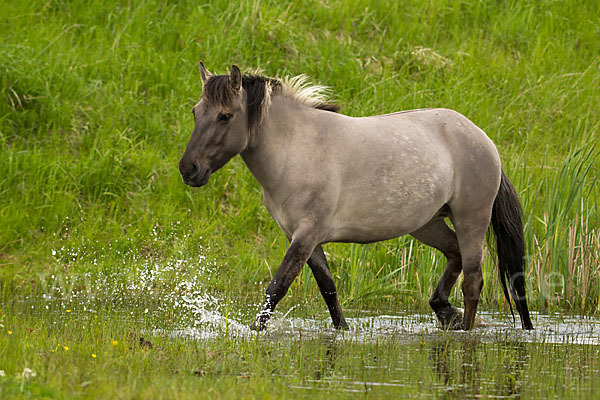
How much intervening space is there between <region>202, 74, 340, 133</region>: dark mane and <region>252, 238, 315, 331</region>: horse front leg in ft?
3.02

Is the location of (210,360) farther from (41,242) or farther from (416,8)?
(416,8)

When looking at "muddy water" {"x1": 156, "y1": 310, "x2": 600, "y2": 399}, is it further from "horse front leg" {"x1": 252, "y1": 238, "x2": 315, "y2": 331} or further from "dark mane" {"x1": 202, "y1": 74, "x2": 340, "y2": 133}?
"dark mane" {"x1": 202, "y1": 74, "x2": 340, "y2": 133}

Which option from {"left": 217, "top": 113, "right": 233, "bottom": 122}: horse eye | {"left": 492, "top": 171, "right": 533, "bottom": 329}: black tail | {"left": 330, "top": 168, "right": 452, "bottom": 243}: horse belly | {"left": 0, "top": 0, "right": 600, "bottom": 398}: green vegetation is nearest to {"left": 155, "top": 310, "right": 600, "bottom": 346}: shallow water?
{"left": 0, "top": 0, "right": 600, "bottom": 398}: green vegetation

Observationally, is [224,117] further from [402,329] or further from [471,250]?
[471,250]

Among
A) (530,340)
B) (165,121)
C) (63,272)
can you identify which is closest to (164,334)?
(530,340)

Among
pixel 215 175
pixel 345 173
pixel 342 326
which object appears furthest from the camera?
pixel 215 175

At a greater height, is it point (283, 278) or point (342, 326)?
point (283, 278)

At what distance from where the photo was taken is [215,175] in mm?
11250

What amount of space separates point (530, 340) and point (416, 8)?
33.0 feet

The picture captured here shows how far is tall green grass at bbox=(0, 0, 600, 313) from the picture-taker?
8.16 meters

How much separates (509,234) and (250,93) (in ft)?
8.57

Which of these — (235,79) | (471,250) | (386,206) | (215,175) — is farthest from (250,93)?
(215,175)

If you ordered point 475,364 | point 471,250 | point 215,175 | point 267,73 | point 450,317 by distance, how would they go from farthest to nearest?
1. point 267,73
2. point 215,175
3. point 450,317
4. point 471,250
5. point 475,364

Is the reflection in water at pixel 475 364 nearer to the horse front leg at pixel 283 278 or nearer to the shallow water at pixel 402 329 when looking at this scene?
the shallow water at pixel 402 329
